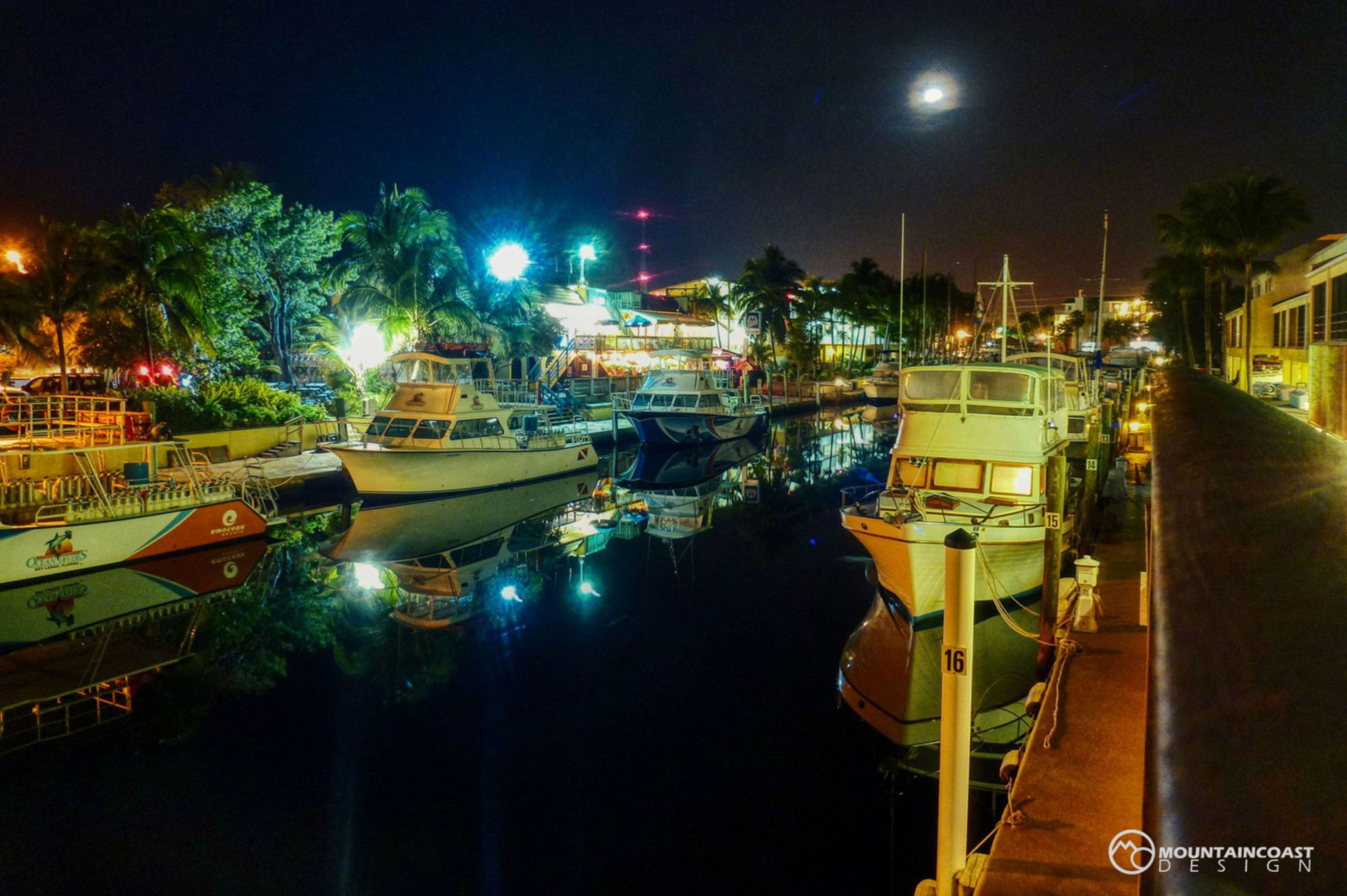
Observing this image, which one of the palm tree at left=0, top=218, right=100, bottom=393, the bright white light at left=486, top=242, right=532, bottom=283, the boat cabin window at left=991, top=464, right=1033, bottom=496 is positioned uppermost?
the bright white light at left=486, top=242, right=532, bottom=283

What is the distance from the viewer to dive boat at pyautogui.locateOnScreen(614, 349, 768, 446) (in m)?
36.2

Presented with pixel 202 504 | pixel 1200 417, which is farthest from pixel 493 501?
pixel 1200 417

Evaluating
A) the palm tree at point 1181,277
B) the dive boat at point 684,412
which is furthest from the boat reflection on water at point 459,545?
the palm tree at point 1181,277

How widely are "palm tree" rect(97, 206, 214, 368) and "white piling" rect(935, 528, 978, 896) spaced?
102 ft

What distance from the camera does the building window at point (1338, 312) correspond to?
67.7 feet

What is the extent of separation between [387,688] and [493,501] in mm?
14797

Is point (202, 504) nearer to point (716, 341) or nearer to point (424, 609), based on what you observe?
point (424, 609)

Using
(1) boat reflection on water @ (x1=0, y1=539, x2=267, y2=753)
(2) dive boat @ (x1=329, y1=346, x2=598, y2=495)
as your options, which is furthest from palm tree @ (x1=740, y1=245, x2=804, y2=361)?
(1) boat reflection on water @ (x1=0, y1=539, x2=267, y2=753)

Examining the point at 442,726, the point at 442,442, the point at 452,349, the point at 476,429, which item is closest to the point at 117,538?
the point at 442,442

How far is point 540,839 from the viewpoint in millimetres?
8117

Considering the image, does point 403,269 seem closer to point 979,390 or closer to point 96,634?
point 96,634

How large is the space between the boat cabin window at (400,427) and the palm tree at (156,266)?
33.7ft

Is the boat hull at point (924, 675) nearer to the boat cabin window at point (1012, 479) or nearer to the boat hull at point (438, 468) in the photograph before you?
the boat cabin window at point (1012, 479)

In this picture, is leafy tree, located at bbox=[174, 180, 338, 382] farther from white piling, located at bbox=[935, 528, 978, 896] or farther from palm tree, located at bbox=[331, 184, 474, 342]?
white piling, located at bbox=[935, 528, 978, 896]
